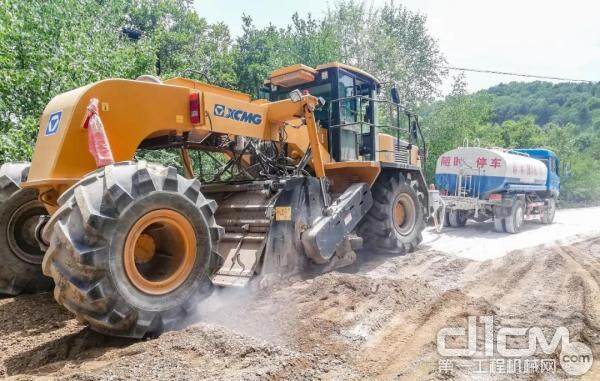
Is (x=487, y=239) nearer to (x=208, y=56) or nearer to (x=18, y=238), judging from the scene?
(x=18, y=238)

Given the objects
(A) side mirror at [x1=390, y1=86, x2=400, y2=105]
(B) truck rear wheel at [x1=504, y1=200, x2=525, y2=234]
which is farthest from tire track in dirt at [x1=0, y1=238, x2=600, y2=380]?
(B) truck rear wheel at [x1=504, y1=200, x2=525, y2=234]

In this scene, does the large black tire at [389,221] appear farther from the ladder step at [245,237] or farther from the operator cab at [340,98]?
the ladder step at [245,237]

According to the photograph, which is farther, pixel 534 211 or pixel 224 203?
pixel 534 211

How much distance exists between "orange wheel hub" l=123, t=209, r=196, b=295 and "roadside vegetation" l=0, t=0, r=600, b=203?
2337 millimetres

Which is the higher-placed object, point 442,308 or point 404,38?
point 404,38

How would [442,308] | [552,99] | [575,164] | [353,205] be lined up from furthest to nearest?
[552,99], [575,164], [353,205], [442,308]

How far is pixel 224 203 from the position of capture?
611cm

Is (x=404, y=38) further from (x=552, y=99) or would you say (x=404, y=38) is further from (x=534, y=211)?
(x=552, y=99)

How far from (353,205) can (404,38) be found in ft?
81.5

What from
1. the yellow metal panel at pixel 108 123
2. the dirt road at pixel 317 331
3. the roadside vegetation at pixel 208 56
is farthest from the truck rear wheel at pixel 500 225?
the yellow metal panel at pixel 108 123

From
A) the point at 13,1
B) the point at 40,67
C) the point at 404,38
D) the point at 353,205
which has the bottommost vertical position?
the point at 353,205

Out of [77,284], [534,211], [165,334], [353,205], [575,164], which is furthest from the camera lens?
[575,164]

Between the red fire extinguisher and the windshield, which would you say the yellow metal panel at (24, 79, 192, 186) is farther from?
the windshield

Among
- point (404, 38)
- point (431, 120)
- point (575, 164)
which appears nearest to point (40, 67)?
point (431, 120)
